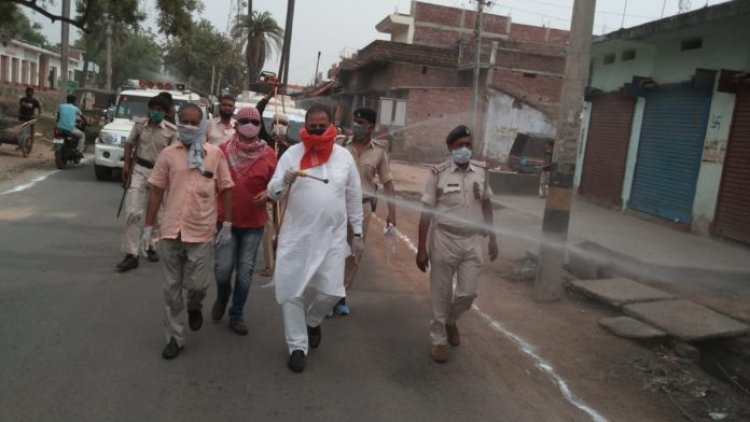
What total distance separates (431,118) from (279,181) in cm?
2525

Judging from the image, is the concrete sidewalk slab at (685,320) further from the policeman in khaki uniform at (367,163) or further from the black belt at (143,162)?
the black belt at (143,162)

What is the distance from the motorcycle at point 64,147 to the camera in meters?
14.7

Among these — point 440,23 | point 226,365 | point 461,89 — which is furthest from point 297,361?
point 440,23

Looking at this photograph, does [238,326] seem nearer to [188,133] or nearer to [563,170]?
[188,133]

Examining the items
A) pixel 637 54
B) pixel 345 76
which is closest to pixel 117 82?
pixel 345 76

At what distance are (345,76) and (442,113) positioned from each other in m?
12.5

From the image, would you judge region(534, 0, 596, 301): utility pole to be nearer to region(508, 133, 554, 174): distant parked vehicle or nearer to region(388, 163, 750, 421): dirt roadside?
region(388, 163, 750, 421): dirt roadside

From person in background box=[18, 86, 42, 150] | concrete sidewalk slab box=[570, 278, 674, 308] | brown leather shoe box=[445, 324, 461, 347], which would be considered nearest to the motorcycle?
person in background box=[18, 86, 42, 150]

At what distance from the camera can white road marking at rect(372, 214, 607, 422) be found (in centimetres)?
412

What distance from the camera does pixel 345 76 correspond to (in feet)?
131

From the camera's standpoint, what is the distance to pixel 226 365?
4.30 metres

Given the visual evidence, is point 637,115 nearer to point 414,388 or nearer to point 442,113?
point 414,388

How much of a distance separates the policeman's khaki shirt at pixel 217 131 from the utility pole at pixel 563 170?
11.1 feet

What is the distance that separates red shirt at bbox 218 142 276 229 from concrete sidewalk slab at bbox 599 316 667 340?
325cm
